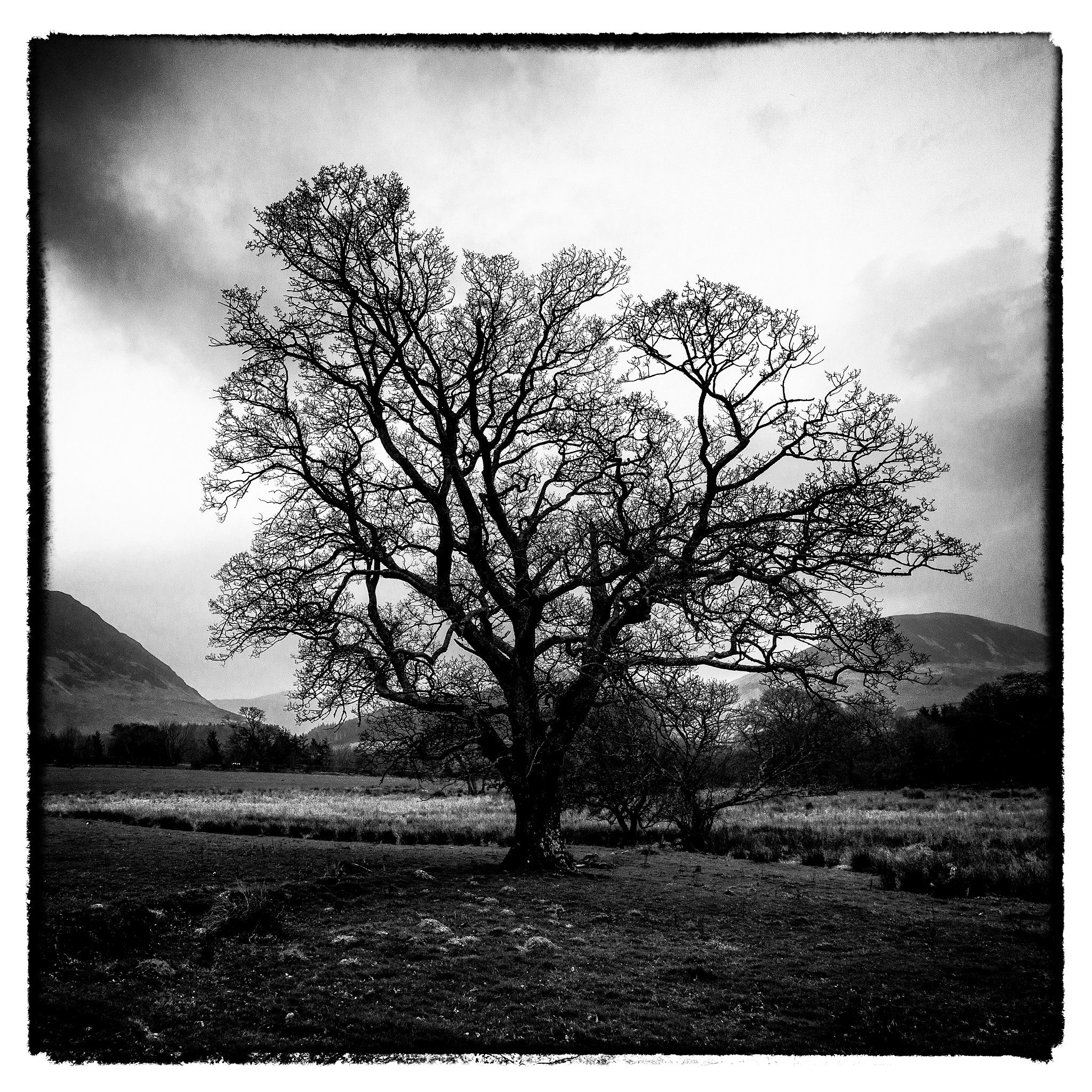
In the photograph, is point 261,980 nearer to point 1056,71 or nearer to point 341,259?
point 341,259

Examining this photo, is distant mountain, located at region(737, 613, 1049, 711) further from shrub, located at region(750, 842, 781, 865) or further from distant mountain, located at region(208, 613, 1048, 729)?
shrub, located at region(750, 842, 781, 865)

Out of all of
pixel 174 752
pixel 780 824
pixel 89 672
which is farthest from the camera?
pixel 174 752

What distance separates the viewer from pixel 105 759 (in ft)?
233

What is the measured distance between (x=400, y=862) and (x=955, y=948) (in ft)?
34.1

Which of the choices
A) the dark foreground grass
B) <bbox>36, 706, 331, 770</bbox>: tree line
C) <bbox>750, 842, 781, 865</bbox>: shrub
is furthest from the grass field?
<bbox>36, 706, 331, 770</bbox>: tree line

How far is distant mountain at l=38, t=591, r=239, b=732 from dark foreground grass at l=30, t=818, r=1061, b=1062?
2.08 metres

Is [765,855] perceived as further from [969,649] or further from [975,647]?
[969,649]

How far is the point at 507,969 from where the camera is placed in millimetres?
7105

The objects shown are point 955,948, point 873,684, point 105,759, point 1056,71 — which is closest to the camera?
point 1056,71

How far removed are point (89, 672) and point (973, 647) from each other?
1710 inches

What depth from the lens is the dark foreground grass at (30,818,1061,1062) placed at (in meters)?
5.57

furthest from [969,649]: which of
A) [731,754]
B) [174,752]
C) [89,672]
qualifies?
[174,752]

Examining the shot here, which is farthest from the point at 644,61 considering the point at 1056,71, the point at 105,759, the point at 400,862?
the point at 105,759

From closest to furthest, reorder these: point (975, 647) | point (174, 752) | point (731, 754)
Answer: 1. point (731, 754)
2. point (975, 647)
3. point (174, 752)
